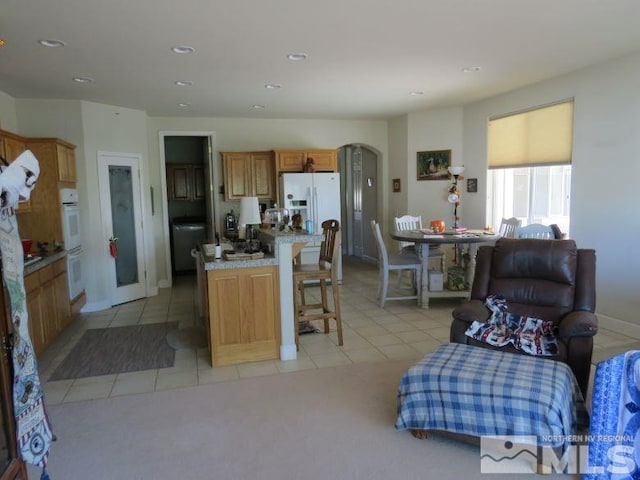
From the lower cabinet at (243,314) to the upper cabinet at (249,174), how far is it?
3388mm

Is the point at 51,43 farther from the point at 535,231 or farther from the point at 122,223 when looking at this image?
the point at 535,231

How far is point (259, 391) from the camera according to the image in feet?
10.8

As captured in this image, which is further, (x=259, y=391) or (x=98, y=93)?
(x=98, y=93)

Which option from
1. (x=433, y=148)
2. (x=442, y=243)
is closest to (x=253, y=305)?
(x=442, y=243)

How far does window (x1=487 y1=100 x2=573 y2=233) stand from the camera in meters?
5.20

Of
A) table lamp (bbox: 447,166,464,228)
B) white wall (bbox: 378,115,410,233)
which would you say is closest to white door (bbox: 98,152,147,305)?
white wall (bbox: 378,115,410,233)

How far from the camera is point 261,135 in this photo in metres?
7.29

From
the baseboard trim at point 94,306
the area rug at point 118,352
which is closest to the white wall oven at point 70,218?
the baseboard trim at point 94,306

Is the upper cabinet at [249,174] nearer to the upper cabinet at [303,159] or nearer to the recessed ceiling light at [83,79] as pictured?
the upper cabinet at [303,159]

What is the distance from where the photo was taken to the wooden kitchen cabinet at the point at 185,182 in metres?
8.28

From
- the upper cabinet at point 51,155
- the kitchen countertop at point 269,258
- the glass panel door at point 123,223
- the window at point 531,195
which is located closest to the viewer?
the kitchen countertop at point 269,258

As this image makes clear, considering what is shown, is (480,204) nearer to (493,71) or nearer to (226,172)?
(493,71)

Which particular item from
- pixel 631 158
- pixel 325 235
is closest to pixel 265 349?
pixel 325 235

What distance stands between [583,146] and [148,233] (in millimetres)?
5569
